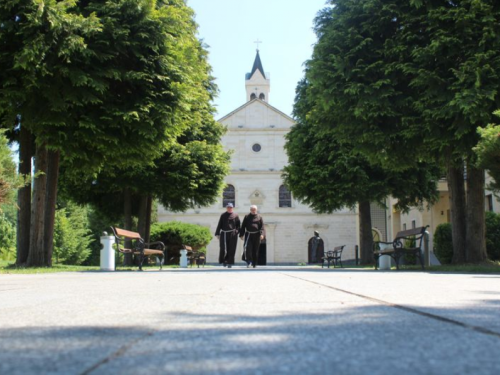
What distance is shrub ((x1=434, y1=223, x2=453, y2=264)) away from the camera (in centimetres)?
1808

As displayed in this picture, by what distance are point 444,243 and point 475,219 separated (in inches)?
165

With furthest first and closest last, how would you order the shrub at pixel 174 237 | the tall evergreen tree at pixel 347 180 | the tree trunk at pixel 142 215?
1. the shrub at pixel 174 237
2. the tree trunk at pixel 142 215
3. the tall evergreen tree at pixel 347 180

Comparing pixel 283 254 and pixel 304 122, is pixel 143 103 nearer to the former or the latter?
pixel 304 122

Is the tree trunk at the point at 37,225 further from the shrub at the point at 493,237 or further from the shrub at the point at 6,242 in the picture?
the shrub at the point at 6,242

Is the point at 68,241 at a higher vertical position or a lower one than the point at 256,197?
lower

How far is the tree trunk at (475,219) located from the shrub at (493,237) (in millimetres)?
5118

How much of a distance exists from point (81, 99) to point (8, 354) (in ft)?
37.8

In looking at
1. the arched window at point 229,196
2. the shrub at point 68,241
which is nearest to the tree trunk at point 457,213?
the shrub at point 68,241

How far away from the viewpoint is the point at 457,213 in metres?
14.8

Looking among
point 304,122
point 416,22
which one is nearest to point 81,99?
point 416,22

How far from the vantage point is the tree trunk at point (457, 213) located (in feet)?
47.8

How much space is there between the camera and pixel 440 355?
202cm

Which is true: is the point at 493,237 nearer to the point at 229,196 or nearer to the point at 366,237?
the point at 366,237

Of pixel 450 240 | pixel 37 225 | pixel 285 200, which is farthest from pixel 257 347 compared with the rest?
pixel 285 200
